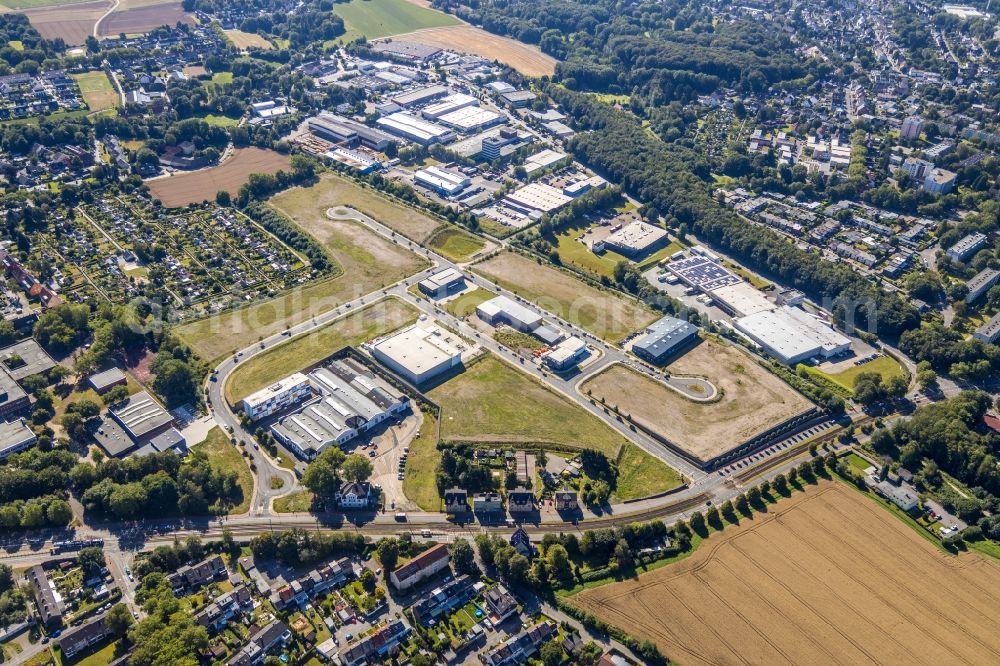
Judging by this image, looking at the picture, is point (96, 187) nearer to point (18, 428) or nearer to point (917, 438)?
point (18, 428)

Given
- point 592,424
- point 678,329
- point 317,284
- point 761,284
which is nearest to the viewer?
point 592,424

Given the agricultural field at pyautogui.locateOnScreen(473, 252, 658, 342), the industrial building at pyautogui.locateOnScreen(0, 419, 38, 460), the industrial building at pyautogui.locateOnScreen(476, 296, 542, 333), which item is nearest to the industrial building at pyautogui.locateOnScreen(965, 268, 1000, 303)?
the agricultural field at pyautogui.locateOnScreen(473, 252, 658, 342)

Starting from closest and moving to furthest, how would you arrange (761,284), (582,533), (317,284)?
(582,533) → (317,284) → (761,284)

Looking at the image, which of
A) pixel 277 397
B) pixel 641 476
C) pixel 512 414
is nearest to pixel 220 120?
pixel 277 397

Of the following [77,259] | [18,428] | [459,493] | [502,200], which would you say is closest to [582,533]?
[459,493]

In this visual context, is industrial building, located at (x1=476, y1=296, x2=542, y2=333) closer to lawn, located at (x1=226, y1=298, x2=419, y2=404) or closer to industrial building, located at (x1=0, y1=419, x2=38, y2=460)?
lawn, located at (x1=226, y1=298, x2=419, y2=404)

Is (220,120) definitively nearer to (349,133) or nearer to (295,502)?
(349,133)
